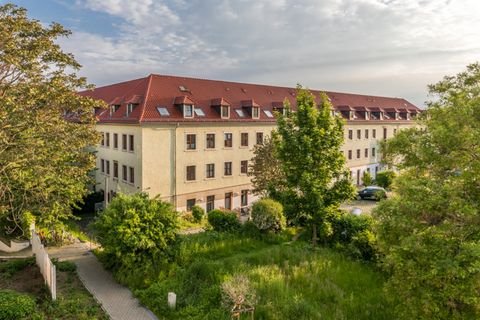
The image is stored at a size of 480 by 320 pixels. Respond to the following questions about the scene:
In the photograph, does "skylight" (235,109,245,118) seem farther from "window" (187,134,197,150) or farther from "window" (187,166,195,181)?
"window" (187,166,195,181)

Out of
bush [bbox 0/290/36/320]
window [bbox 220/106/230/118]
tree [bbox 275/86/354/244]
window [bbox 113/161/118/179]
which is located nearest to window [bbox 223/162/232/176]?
window [bbox 220/106/230/118]

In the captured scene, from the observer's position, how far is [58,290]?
15531mm

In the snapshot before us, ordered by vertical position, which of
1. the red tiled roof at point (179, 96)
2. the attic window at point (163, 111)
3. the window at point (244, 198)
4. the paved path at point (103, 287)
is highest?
the red tiled roof at point (179, 96)

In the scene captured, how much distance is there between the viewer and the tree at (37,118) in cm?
1471

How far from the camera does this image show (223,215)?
23.1m

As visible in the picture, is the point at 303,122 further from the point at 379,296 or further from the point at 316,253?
the point at 379,296

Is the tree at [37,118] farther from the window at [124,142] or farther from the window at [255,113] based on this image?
the window at [255,113]

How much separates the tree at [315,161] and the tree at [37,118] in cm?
997

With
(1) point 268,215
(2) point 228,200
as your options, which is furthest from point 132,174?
(1) point 268,215

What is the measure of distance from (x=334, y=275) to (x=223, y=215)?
8.52 metres

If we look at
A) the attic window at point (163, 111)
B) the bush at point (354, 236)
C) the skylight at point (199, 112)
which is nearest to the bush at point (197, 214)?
the attic window at point (163, 111)

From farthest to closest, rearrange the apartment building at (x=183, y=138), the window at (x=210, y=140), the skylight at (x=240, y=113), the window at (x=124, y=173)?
the skylight at (x=240, y=113), the window at (x=210, y=140), the window at (x=124, y=173), the apartment building at (x=183, y=138)

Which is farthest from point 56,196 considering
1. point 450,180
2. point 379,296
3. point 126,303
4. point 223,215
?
point 450,180

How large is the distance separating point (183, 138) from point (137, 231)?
1616cm
